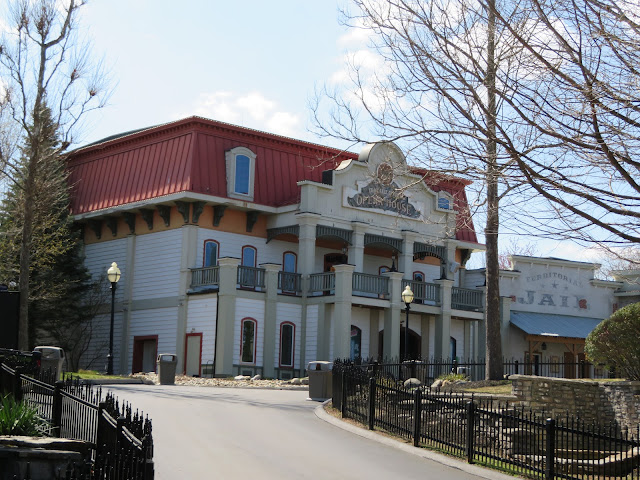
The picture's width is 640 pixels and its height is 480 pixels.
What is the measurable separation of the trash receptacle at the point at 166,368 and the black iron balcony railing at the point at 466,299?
16.5m

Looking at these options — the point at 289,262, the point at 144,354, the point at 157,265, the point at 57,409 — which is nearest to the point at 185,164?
the point at 157,265

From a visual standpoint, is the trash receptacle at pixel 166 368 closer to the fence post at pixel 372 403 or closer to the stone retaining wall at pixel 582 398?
the fence post at pixel 372 403

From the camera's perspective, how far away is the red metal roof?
38.7 m

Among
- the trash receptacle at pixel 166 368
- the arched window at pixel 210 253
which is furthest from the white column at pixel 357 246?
the trash receptacle at pixel 166 368

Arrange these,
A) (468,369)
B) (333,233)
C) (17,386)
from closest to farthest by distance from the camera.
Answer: (17,386), (333,233), (468,369)

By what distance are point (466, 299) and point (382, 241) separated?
213 inches

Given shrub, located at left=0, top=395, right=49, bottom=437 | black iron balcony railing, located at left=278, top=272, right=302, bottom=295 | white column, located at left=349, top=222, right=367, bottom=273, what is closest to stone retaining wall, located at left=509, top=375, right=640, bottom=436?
shrub, located at left=0, top=395, right=49, bottom=437

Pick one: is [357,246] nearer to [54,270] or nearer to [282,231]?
[282,231]

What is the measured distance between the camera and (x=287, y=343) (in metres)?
39.4

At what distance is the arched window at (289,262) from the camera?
42.3 meters

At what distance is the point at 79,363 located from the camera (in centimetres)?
4375

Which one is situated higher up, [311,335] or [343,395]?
[311,335]

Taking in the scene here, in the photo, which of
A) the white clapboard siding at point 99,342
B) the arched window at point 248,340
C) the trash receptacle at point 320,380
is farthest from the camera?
the white clapboard siding at point 99,342

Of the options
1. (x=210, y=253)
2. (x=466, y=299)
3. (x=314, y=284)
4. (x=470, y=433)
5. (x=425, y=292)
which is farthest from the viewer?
(x=466, y=299)
